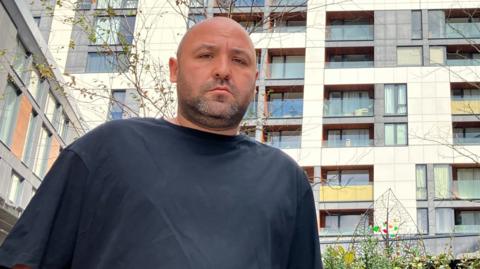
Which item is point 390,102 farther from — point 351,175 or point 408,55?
point 351,175

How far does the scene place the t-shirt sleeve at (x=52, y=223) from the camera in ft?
4.17

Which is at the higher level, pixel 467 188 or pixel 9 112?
pixel 9 112

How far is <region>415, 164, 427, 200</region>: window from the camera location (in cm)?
2842

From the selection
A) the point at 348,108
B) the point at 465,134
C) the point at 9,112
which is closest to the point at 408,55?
the point at 348,108

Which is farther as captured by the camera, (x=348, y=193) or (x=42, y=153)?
(x=348, y=193)

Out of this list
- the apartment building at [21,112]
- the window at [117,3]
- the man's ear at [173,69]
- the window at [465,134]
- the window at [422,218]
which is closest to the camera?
the man's ear at [173,69]

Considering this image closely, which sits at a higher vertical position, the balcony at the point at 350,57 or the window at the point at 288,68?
the balcony at the point at 350,57

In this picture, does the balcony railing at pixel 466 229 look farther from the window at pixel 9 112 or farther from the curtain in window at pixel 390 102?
the window at pixel 9 112

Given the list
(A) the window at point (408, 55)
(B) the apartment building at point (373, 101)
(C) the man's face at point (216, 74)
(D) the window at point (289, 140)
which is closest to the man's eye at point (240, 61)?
(C) the man's face at point (216, 74)

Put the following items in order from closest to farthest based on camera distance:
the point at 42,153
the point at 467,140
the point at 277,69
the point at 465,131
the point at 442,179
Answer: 1. the point at 42,153
2. the point at 442,179
3. the point at 467,140
4. the point at 465,131
5. the point at 277,69

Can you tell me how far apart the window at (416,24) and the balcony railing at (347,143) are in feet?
20.7

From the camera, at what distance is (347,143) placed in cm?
2981

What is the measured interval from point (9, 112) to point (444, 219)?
64.5ft

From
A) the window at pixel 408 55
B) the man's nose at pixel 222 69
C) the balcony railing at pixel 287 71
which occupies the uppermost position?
the window at pixel 408 55
